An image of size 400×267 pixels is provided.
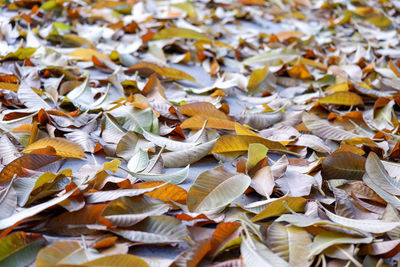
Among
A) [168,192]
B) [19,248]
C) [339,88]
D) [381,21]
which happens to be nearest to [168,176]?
[168,192]

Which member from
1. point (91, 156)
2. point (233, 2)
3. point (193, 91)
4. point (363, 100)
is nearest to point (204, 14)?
point (233, 2)

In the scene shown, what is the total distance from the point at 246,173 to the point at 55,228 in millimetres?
332

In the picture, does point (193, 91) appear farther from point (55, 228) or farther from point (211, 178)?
point (55, 228)

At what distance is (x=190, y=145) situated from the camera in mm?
831

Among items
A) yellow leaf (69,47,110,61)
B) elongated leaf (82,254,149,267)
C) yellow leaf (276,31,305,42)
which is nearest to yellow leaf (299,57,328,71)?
yellow leaf (276,31,305,42)

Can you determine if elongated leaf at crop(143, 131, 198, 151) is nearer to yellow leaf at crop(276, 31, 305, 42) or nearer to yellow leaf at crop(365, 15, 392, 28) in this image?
yellow leaf at crop(276, 31, 305, 42)

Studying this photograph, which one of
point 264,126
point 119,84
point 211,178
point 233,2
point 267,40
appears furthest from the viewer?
point 233,2

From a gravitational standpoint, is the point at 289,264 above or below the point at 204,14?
above

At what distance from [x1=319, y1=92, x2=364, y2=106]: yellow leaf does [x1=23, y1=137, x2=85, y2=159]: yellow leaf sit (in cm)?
61

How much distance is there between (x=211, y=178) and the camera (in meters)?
0.69

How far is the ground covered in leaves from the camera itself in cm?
58

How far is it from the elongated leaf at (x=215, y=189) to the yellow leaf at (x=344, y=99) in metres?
0.46

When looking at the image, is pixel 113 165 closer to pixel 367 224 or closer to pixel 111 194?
pixel 111 194

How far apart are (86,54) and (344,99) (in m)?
0.76
